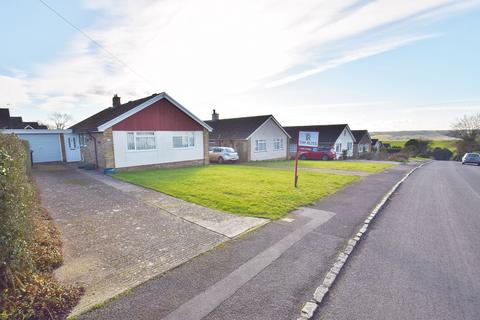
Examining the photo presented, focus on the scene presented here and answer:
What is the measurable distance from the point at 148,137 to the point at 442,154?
2297 inches

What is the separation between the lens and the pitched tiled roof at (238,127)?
86.7 ft

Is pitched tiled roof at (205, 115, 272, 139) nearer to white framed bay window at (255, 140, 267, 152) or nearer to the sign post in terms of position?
white framed bay window at (255, 140, 267, 152)

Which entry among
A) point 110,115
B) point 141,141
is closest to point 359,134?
point 141,141

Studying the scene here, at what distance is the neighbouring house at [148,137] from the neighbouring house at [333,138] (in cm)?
1912

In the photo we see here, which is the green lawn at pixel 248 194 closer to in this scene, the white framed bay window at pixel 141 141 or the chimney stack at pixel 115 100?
the white framed bay window at pixel 141 141

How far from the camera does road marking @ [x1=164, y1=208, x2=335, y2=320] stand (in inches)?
115

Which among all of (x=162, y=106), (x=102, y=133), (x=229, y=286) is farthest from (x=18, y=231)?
(x=162, y=106)

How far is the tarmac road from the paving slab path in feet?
1.54

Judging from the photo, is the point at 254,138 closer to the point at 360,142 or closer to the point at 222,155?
the point at 222,155

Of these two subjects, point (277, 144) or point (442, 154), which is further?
point (442, 154)

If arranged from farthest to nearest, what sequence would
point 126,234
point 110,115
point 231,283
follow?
point 110,115, point 126,234, point 231,283

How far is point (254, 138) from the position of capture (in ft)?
85.8

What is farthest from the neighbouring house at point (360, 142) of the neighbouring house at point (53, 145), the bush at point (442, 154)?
the neighbouring house at point (53, 145)

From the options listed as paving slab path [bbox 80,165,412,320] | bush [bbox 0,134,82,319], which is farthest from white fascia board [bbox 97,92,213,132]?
paving slab path [bbox 80,165,412,320]
